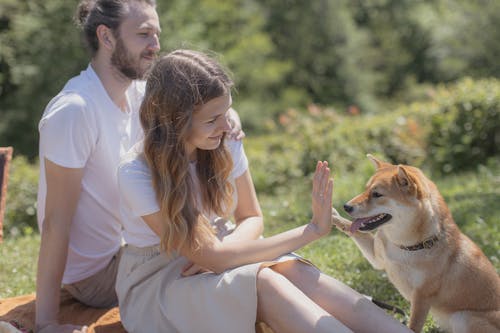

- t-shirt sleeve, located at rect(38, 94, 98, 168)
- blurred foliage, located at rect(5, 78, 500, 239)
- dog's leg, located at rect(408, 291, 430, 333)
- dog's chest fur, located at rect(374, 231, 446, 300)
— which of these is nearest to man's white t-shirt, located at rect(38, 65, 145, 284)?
t-shirt sleeve, located at rect(38, 94, 98, 168)

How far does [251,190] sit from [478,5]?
15.0 meters

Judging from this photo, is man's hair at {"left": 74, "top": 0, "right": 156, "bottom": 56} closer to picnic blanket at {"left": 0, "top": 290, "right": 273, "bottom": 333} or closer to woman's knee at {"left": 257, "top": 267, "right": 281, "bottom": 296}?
picnic blanket at {"left": 0, "top": 290, "right": 273, "bottom": 333}

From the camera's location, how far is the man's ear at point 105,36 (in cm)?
381

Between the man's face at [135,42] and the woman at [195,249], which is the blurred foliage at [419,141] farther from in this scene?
the woman at [195,249]

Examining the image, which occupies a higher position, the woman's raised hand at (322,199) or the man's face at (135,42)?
the man's face at (135,42)

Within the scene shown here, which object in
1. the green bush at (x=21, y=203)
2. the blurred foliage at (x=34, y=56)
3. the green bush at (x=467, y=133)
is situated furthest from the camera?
the blurred foliage at (x=34, y=56)

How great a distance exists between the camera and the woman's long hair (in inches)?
125

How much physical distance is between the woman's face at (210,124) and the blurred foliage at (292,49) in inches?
400

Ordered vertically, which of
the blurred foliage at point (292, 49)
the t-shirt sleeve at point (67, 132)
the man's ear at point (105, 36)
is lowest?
the blurred foliage at point (292, 49)

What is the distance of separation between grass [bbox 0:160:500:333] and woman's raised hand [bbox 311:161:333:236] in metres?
1.16

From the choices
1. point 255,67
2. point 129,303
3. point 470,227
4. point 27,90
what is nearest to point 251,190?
point 129,303

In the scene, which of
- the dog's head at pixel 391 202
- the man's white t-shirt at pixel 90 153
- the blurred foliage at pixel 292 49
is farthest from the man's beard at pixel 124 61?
the blurred foliage at pixel 292 49

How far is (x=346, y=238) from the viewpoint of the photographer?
548 cm

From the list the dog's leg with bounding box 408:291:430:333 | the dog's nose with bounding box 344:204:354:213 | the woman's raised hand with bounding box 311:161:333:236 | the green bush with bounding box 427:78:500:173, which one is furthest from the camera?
the green bush with bounding box 427:78:500:173
